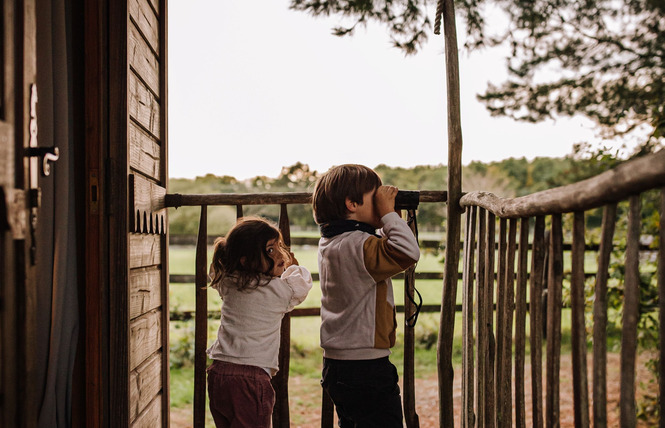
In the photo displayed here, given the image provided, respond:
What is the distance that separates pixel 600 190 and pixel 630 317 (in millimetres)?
207

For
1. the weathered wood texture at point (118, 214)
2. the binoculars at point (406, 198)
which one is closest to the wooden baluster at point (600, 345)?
the binoculars at point (406, 198)

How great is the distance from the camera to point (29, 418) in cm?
110

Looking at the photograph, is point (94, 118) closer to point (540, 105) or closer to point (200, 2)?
point (540, 105)

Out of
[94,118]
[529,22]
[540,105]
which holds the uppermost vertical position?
[529,22]

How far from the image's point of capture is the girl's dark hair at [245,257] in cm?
182

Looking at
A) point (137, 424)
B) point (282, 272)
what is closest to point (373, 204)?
point (282, 272)

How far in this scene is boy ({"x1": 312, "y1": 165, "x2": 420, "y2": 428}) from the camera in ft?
5.62

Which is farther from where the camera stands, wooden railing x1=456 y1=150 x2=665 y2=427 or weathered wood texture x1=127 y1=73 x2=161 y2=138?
weathered wood texture x1=127 y1=73 x2=161 y2=138

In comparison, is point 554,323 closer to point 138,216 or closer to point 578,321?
point 578,321

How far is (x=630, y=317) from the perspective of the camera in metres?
0.85

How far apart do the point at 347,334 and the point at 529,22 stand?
4.60 metres

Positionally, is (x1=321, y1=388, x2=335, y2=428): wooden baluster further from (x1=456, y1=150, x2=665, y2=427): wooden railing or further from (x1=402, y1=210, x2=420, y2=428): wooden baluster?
(x1=456, y1=150, x2=665, y2=427): wooden railing

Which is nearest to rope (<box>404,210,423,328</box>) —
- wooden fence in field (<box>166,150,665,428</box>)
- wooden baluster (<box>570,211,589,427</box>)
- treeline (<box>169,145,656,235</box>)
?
wooden fence in field (<box>166,150,665,428</box>)

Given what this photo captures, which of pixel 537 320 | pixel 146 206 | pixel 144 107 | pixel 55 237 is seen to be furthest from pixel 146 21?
pixel 537 320
